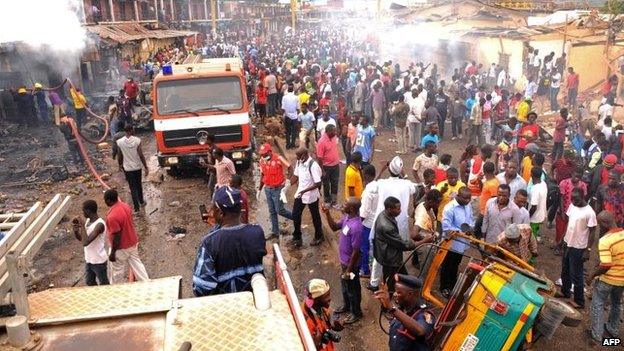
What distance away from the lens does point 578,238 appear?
17.3 ft

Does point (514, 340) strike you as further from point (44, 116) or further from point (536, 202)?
point (44, 116)

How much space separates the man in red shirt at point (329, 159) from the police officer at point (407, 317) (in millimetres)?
4911

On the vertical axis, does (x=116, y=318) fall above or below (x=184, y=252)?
above

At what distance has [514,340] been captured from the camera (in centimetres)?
375

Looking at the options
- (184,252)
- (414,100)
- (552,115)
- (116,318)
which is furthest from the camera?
(552,115)

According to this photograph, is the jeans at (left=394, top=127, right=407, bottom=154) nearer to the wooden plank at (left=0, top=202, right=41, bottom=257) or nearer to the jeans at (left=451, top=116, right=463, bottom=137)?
the jeans at (left=451, top=116, right=463, bottom=137)

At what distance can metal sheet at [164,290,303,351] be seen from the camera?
2.39m

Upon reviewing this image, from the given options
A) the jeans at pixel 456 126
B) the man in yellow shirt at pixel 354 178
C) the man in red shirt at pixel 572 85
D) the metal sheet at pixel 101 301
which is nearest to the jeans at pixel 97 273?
the metal sheet at pixel 101 301

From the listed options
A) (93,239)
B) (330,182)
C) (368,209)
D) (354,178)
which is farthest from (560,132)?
(93,239)

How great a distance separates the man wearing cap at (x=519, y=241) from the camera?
16.0 ft

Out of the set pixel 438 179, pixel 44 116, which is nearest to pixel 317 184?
pixel 438 179

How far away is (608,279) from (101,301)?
14.7 feet

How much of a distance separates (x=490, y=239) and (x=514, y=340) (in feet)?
6.99

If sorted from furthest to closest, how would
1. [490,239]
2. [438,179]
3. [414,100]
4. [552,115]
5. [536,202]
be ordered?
[552,115]
[414,100]
[438,179]
[536,202]
[490,239]
